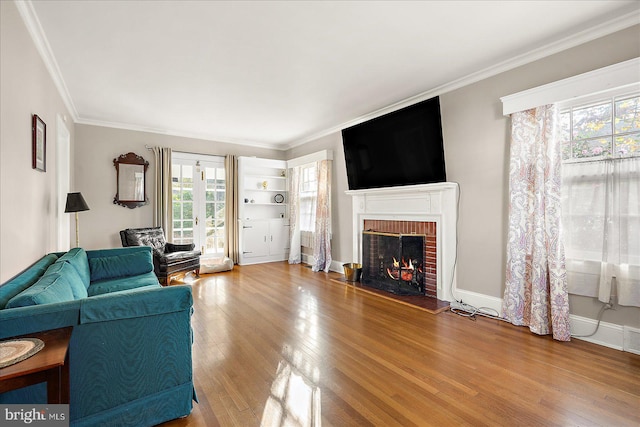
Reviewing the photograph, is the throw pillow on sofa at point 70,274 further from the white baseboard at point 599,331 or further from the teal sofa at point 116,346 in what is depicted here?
the white baseboard at point 599,331

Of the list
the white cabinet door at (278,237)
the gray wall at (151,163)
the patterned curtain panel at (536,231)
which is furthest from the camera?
the white cabinet door at (278,237)

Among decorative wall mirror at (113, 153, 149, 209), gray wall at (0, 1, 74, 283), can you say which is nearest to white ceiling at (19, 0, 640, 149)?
gray wall at (0, 1, 74, 283)

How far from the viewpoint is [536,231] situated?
2.78m

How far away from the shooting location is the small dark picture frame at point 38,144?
2354 millimetres

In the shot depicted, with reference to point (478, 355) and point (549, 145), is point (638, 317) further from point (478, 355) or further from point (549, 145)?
point (549, 145)

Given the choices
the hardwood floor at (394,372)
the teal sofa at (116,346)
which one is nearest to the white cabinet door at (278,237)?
the hardwood floor at (394,372)

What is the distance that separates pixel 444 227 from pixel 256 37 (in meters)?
2.90

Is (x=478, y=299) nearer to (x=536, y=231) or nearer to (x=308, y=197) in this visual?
(x=536, y=231)

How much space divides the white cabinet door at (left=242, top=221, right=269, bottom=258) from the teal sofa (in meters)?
4.35

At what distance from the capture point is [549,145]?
107 inches

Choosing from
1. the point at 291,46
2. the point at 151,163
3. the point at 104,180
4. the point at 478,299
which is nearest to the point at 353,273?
the point at 478,299

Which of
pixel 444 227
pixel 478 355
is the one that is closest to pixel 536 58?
pixel 444 227

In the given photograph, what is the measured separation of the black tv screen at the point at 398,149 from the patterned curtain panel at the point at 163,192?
3.34 m

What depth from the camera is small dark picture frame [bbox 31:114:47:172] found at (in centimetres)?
235
